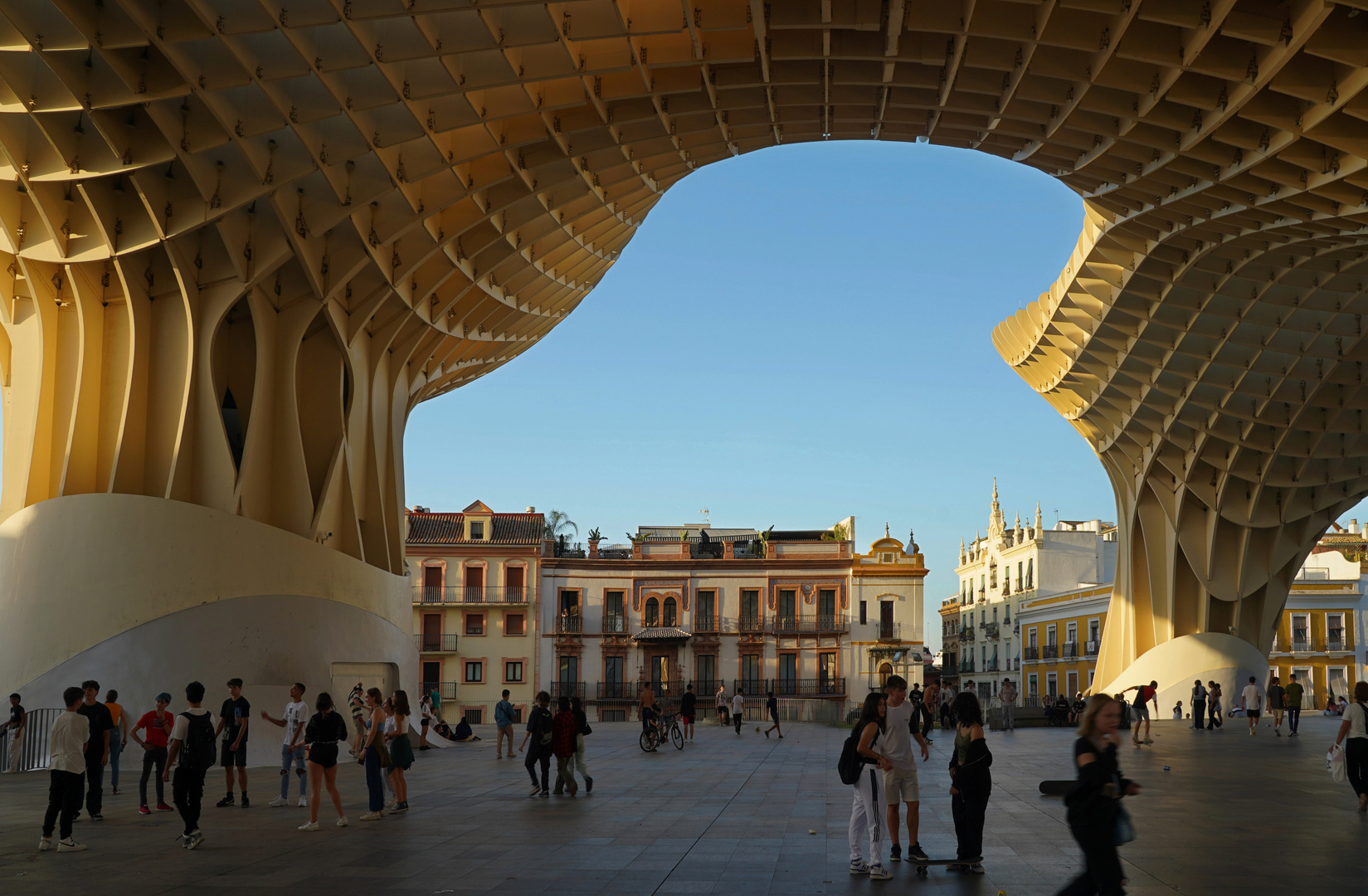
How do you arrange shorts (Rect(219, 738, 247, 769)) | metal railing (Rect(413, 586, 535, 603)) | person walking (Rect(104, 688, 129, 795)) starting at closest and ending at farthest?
shorts (Rect(219, 738, 247, 769)), person walking (Rect(104, 688, 129, 795)), metal railing (Rect(413, 586, 535, 603))

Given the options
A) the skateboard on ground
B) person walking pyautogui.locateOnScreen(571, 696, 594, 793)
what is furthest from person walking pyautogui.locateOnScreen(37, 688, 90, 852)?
the skateboard on ground

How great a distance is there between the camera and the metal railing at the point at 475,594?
211 feet

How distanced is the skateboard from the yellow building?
2188 inches

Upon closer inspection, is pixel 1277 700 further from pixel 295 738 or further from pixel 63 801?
pixel 63 801

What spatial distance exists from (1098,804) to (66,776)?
33.0ft

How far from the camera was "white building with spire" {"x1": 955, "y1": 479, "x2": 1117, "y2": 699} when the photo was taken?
78688 millimetres

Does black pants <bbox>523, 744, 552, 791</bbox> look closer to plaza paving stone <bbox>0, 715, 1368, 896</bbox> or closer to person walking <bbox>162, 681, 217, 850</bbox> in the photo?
plaza paving stone <bbox>0, 715, 1368, 896</bbox>

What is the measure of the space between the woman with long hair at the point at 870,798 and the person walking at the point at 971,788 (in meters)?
0.69

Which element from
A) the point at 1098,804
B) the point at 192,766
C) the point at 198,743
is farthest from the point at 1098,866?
→ the point at 198,743

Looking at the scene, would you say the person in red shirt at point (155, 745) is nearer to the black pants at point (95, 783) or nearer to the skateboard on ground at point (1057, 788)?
the black pants at point (95, 783)

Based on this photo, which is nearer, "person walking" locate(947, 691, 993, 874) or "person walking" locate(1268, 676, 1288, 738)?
"person walking" locate(947, 691, 993, 874)

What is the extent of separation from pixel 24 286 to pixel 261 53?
821 cm

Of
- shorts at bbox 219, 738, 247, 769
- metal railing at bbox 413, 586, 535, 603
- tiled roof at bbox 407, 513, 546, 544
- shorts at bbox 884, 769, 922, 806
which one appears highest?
tiled roof at bbox 407, 513, 546, 544

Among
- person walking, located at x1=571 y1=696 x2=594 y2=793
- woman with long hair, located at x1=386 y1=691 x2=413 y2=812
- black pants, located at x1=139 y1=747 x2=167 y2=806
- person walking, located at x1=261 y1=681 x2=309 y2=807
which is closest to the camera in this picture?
woman with long hair, located at x1=386 y1=691 x2=413 y2=812
